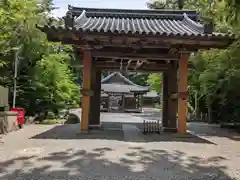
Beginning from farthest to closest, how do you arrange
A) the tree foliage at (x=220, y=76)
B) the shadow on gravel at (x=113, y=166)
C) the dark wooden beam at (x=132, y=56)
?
the tree foliage at (x=220, y=76) < the dark wooden beam at (x=132, y=56) < the shadow on gravel at (x=113, y=166)

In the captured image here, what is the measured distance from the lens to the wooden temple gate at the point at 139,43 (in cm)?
1003

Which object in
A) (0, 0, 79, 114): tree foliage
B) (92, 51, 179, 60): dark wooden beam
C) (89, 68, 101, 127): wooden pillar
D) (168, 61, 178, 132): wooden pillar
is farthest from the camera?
(0, 0, 79, 114): tree foliage

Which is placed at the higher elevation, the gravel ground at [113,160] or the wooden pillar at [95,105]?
the wooden pillar at [95,105]

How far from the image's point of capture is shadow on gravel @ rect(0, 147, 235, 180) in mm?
5465

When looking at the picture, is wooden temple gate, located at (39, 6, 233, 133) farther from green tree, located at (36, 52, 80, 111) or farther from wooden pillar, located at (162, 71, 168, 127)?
green tree, located at (36, 52, 80, 111)

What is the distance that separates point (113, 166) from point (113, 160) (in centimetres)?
54

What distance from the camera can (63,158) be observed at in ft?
22.1

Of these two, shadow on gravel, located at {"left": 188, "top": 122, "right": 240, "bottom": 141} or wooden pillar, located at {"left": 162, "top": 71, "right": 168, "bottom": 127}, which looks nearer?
shadow on gravel, located at {"left": 188, "top": 122, "right": 240, "bottom": 141}

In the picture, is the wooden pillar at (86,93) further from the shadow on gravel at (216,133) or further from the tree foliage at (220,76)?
the shadow on gravel at (216,133)

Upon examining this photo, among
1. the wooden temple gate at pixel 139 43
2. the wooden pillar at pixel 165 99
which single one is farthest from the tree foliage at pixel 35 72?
the wooden pillar at pixel 165 99

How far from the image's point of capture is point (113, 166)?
20.2ft

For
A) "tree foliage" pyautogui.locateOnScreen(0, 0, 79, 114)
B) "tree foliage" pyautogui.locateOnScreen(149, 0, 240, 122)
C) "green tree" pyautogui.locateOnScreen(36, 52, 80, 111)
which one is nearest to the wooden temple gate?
"tree foliage" pyautogui.locateOnScreen(149, 0, 240, 122)

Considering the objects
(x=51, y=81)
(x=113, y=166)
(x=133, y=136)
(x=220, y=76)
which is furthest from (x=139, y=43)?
(x=51, y=81)

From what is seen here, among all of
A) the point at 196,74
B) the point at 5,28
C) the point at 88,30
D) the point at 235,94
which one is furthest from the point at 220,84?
the point at 5,28
